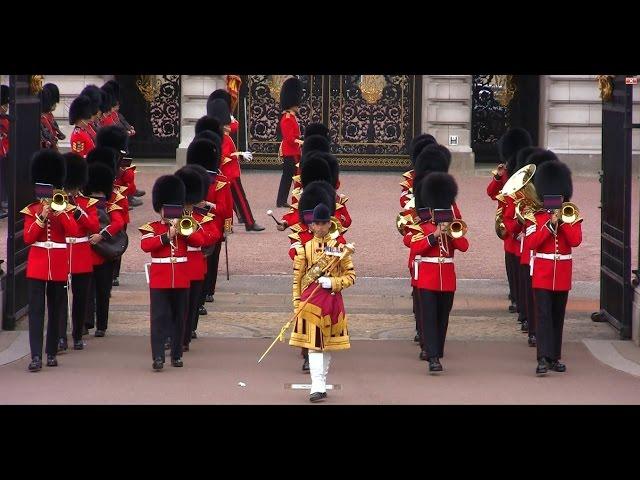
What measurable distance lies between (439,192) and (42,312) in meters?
3.04

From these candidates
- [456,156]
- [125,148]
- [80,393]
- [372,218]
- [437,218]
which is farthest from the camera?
[456,156]

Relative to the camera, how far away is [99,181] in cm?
1250

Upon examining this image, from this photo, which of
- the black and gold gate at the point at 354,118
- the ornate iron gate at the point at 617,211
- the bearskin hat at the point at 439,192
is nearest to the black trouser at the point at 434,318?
the bearskin hat at the point at 439,192

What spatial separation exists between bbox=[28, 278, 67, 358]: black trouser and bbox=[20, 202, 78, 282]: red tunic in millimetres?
90

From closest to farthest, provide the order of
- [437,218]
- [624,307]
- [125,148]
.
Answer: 1. [437,218]
2. [624,307]
3. [125,148]

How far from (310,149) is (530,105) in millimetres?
11375

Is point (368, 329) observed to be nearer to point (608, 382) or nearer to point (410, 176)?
point (410, 176)

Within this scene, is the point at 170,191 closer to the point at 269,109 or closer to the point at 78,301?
the point at 78,301

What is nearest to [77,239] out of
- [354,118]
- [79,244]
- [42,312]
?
[79,244]

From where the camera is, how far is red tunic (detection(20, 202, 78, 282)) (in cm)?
1131

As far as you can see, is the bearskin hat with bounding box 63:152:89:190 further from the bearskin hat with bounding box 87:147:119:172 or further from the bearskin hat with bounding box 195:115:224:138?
the bearskin hat with bounding box 195:115:224:138

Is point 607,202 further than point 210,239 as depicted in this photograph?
Yes

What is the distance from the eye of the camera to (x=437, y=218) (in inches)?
443

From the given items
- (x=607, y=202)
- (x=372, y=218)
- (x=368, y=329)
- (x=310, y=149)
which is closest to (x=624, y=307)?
(x=607, y=202)
